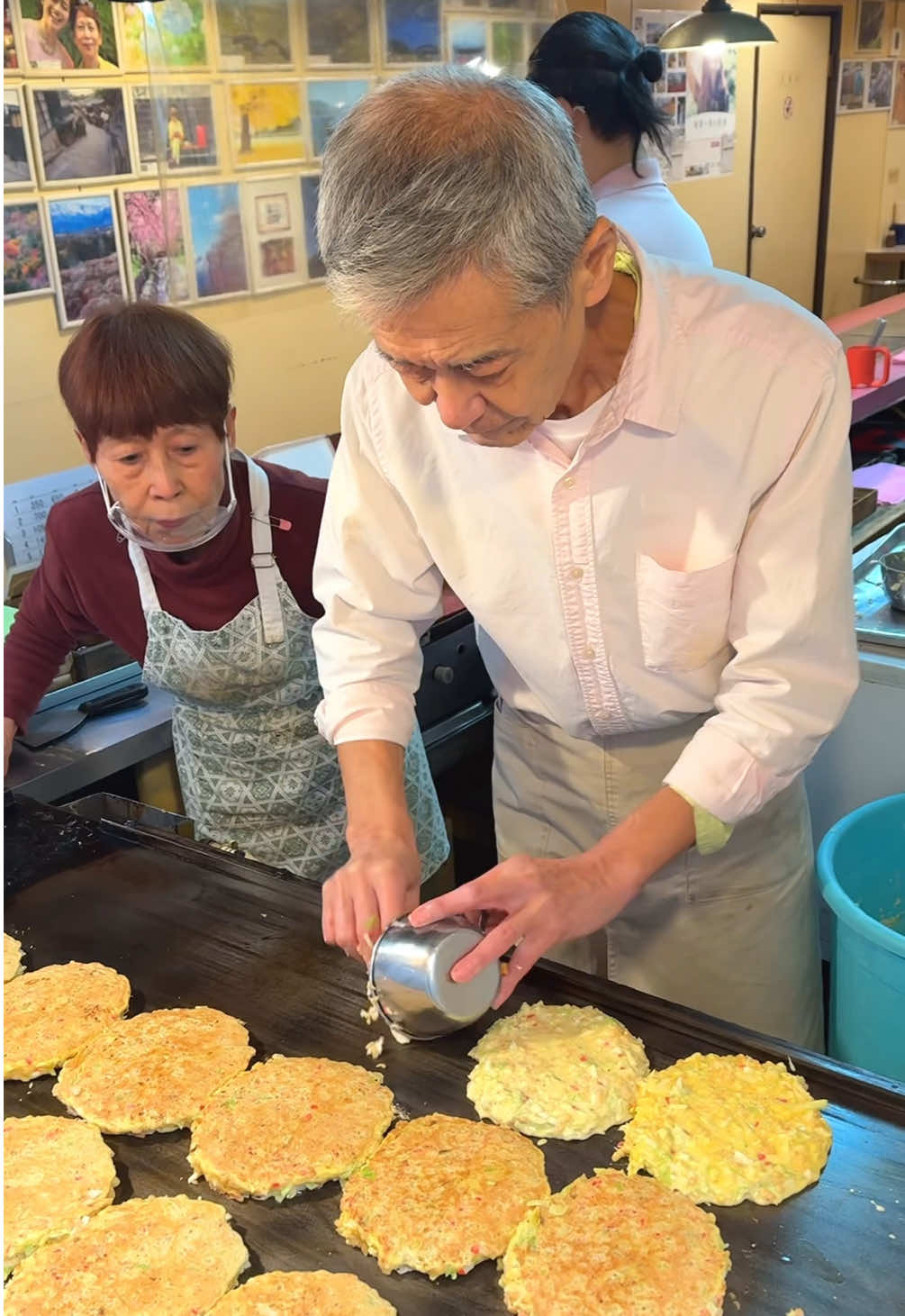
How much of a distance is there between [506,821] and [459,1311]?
92 centimetres

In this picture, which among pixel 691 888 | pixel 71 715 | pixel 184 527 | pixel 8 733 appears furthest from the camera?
pixel 71 715

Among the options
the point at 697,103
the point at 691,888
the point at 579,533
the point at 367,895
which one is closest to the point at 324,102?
the point at 579,533

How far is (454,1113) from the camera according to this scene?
1376 mm

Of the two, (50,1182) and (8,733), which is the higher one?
(8,733)

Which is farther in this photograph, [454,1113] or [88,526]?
[88,526]

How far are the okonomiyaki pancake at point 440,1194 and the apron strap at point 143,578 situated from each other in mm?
974

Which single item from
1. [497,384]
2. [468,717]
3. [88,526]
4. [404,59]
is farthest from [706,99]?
[497,384]

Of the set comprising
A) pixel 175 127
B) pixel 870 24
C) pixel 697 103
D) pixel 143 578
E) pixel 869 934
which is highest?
pixel 870 24

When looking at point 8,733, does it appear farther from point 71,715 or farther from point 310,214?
point 310,214

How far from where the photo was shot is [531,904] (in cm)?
134

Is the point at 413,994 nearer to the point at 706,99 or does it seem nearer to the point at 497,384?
the point at 497,384

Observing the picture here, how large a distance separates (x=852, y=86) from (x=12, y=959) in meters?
8.46

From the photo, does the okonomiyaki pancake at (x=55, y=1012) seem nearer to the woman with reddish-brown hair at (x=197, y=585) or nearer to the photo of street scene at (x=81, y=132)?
the woman with reddish-brown hair at (x=197, y=585)

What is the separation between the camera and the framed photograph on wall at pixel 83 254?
2.99 metres
